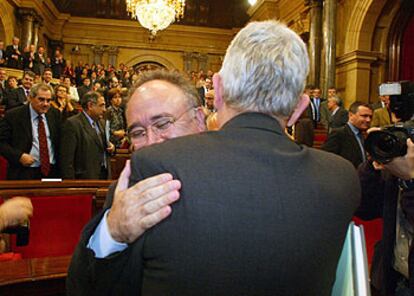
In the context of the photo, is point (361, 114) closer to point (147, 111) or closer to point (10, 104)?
point (147, 111)

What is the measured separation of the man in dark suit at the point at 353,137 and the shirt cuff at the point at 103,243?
143 inches

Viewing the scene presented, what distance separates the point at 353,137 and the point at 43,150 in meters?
3.09

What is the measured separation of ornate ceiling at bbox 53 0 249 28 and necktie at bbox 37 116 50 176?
1610cm

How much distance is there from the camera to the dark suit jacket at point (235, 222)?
0.81 meters

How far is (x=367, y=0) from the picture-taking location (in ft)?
31.9


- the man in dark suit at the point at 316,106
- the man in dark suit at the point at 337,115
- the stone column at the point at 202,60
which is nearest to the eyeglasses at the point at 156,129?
the man in dark suit at the point at 337,115

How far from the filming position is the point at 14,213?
1764 millimetres

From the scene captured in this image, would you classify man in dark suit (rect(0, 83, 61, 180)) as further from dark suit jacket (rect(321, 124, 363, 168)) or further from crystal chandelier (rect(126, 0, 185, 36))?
crystal chandelier (rect(126, 0, 185, 36))

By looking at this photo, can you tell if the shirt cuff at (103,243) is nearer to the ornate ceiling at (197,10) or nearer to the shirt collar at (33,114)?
the shirt collar at (33,114)

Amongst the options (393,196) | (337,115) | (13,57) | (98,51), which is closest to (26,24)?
(13,57)

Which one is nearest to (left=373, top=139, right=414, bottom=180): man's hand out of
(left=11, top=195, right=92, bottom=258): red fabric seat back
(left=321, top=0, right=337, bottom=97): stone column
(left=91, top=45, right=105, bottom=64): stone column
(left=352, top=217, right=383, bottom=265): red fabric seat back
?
(left=352, top=217, right=383, bottom=265): red fabric seat back

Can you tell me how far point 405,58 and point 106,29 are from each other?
1408 centimetres

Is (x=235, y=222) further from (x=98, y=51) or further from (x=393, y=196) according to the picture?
(x=98, y=51)

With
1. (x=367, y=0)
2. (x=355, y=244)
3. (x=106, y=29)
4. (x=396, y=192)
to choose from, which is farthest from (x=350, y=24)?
(x=106, y=29)
